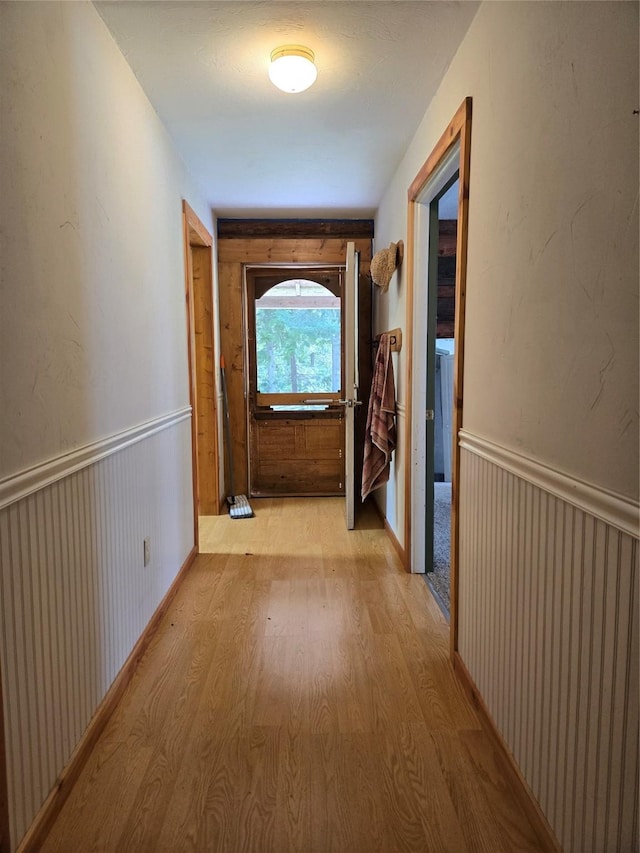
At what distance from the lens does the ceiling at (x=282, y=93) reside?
5.47 feet

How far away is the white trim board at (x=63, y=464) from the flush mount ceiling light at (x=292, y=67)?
4.75 ft

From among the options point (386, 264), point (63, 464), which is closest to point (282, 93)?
point (386, 264)

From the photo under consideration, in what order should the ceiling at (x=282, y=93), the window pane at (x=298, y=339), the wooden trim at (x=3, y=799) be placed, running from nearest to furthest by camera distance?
the wooden trim at (x=3, y=799), the ceiling at (x=282, y=93), the window pane at (x=298, y=339)

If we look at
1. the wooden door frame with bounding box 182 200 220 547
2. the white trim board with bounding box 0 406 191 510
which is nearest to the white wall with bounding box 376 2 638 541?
the white trim board with bounding box 0 406 191 510

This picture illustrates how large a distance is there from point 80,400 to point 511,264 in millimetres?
1282

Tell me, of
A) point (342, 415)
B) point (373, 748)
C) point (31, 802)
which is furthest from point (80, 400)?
point (342, 415)

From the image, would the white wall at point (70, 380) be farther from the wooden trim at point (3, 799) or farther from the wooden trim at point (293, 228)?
the wooden trim at point (293, 228)

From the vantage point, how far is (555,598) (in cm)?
109

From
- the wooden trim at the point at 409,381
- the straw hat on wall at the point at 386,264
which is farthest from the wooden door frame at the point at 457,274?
the straw hat on wall at the point at 386,264

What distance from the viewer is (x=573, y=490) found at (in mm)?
1010

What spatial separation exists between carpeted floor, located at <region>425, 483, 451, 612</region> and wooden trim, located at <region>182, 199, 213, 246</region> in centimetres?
242

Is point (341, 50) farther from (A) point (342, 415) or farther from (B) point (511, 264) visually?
(A) point (342, 415)

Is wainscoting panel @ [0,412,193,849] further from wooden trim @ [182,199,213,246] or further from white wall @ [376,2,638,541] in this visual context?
wooden trim @ [182,199,213,246]

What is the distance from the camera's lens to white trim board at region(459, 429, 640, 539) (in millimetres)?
841
